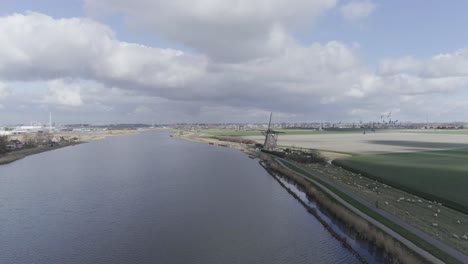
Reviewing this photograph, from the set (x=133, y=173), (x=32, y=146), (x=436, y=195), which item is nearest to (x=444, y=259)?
(x=436, y=195)

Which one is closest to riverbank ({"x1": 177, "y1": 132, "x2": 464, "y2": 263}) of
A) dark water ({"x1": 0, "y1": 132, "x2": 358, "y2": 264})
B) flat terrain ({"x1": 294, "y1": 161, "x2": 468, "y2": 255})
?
flat terrain ({"x1": 294, "y1": 161, "x2": 468, "y2": 255})

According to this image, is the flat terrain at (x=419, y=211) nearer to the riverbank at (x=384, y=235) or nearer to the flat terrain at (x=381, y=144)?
the riverbank at (x=384, y=235)

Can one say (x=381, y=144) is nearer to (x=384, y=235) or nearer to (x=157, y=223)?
(x=384, y=235)

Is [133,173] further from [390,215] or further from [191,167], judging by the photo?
[390,215]

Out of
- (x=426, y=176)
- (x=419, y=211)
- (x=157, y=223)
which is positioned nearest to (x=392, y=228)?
(x=419, y=211)

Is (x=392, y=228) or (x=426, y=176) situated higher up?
(x=426, y=176)

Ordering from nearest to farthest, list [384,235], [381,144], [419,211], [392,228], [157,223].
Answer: [384,235] < [392,228] < [157,223] < [419,211] < [381,144]
